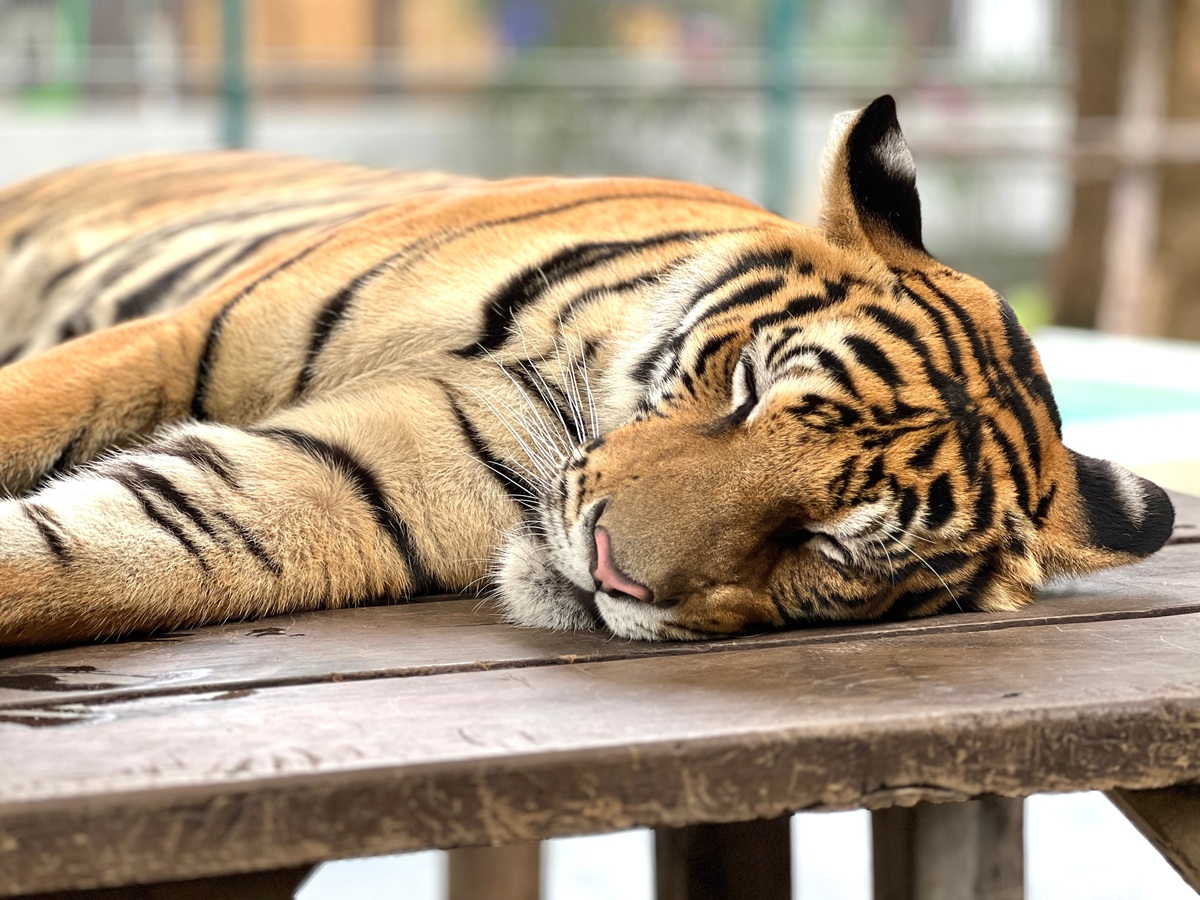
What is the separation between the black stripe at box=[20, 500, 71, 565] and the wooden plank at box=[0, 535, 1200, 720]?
0.31 feet

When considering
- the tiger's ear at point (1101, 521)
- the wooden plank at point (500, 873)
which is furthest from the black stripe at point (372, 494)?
the wooden plank at point (500, 873)

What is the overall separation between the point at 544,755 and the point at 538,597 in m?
0.42

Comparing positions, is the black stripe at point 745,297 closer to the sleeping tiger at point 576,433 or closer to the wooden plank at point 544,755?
the sleeping tiger at point 576,433

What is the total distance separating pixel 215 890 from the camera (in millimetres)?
963

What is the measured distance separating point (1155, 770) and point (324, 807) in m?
0.56

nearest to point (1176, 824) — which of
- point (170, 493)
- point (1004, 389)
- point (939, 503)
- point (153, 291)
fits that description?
point (939, 503)

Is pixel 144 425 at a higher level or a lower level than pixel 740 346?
lower

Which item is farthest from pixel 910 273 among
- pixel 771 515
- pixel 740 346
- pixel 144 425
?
pixel 144 425

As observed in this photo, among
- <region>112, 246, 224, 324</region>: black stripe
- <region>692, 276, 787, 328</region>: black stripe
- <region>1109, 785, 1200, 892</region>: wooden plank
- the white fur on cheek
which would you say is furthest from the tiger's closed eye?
<region>112, 246, 224, 324</region>: black stripe

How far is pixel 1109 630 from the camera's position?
49.3 inches

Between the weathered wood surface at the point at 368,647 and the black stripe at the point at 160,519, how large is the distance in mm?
76

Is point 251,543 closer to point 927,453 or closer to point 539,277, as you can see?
point 539,277

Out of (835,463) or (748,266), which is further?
(748,266)

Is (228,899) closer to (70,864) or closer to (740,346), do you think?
(70,864)
